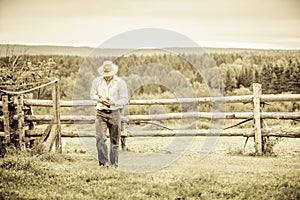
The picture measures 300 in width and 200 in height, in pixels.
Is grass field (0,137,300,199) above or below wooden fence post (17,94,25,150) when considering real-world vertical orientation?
below

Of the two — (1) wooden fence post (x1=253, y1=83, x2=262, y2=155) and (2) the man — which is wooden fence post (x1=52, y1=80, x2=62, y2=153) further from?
(1) wooden fence post (x1=253, y1=83, x2=262, y2=155)

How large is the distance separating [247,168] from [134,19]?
3422 mm

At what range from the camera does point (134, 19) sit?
29.0 feet

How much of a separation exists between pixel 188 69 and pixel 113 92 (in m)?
5.54

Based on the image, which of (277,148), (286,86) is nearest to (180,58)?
(286,86)

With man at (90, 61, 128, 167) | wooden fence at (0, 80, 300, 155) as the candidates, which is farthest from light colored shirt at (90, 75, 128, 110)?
wooden fence at (0, 80, 300, 155)

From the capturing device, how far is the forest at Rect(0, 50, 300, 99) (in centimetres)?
1052

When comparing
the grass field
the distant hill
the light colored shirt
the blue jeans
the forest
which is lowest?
the grass field

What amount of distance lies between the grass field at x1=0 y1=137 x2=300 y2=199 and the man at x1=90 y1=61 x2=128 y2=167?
278mm

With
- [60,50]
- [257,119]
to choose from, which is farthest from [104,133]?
[60,50]

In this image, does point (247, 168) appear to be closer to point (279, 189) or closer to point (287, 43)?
point (279, 189)

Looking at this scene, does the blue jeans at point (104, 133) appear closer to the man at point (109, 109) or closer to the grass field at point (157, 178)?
the man at point (109, 109)

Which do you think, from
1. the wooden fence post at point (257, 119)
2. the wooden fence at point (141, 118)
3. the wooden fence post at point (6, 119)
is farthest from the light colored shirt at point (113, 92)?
the wooden fence post at point (257, 119)

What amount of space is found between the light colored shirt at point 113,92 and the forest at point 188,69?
3032mm
